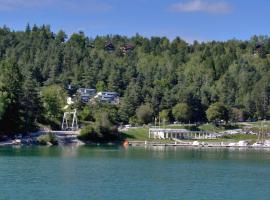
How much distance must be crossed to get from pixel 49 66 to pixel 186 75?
33.8 m

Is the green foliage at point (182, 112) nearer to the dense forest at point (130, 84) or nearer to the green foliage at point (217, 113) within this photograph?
the dense forest at point (130, 84)

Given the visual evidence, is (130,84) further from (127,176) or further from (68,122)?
(127,176)

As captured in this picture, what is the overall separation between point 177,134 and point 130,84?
2639 centimetres

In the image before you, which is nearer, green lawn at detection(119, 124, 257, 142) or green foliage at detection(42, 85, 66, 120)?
green foliage at detection(42, 85, 66, 120)

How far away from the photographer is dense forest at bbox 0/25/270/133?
112562mm

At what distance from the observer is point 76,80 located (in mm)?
161125

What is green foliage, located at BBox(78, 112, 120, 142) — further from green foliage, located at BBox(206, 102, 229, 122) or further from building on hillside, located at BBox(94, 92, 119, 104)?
building on hillside, located at BBox(94, 92, 119, 104)

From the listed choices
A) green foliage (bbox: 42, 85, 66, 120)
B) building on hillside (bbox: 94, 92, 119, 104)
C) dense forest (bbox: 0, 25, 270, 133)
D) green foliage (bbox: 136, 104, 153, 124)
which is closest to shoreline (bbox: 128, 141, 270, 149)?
dense forest (bbox: 0, 25, 270, 133)

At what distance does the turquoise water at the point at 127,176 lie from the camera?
4769cm

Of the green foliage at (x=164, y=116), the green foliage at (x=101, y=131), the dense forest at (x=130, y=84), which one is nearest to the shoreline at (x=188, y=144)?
the green foliage at (x=101, y=131)

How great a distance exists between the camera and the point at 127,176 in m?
59.2

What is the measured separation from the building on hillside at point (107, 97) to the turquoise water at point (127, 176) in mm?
56668

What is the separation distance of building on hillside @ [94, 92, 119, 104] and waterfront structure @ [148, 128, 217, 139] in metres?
18.9

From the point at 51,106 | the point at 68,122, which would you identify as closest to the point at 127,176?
the point at 51,106
